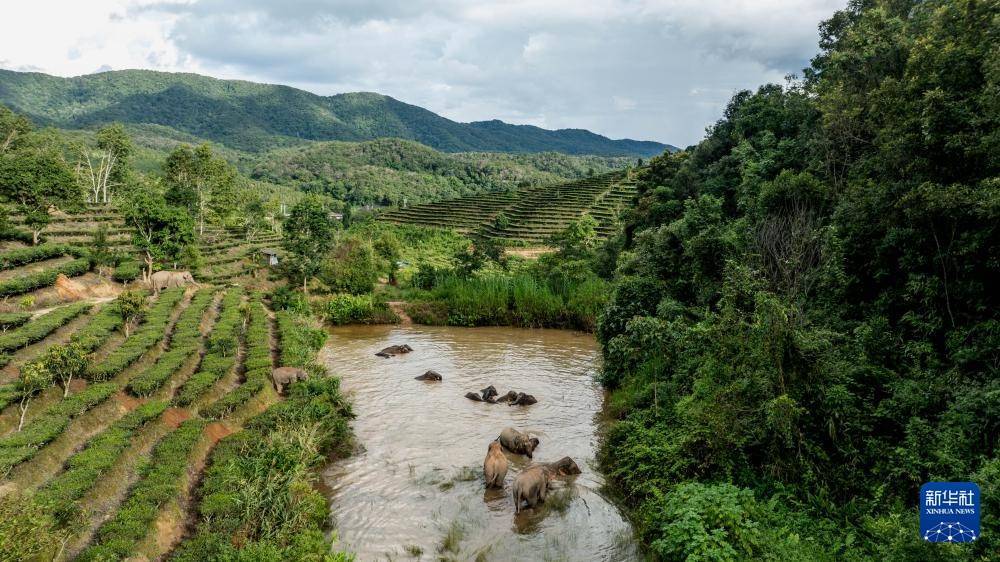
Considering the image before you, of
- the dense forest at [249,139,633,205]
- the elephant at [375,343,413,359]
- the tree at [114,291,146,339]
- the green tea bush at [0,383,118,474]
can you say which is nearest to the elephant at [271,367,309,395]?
the green tea bush at [0,383,118,474]

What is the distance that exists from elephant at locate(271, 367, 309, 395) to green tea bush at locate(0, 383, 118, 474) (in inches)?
182

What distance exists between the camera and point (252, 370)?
59.5 feet

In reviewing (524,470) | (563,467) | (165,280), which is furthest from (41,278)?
(563,467)

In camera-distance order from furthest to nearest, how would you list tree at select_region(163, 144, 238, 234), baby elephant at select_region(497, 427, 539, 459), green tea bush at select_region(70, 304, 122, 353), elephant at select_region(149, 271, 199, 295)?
1. tree at select_region(163, 144, 238, 234)
2. elephant at select_region(149, 271, 199, 295)
3. green tea bush at select_region(70, 304, 122, 353)
4. baby elephant at select_region(497, 427, 539, 459)

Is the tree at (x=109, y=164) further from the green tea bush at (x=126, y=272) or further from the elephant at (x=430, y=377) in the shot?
the elephant at (x=430, y=377)

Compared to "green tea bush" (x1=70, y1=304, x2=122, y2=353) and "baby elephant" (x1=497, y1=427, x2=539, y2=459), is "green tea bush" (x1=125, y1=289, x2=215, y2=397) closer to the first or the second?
"green tea bush" (x1=70, y1=304, x2=122, y2=353)

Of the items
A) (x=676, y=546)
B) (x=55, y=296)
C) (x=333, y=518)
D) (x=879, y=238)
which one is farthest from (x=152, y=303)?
(x=879, y=238)

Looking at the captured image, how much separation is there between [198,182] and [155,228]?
613 inches

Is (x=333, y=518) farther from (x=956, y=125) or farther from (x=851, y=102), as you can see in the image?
(x=851, y=102)

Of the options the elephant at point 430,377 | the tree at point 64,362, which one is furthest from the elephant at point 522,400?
the tree at point 64,362

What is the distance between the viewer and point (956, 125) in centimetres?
1152

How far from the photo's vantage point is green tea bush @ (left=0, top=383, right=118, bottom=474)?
1040cm

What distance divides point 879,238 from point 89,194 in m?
66.0

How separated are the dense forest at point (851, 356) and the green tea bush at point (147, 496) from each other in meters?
8.88
